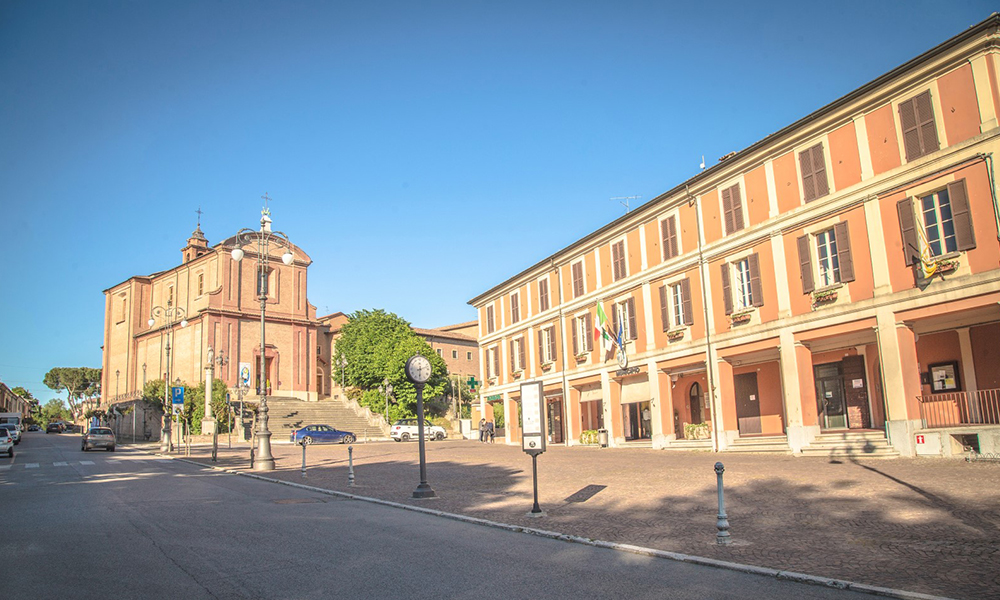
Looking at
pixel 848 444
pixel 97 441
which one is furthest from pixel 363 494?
pixel 97 441

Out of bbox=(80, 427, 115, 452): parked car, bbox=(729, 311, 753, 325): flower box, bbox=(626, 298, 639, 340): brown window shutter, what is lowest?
bbox=(80, 427, 115, 452): parked car

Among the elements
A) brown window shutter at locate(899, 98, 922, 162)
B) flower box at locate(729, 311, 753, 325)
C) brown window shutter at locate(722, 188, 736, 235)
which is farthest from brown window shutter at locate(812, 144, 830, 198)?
flower box at locate(729, 311, 753, 325)

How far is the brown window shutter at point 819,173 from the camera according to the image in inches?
832

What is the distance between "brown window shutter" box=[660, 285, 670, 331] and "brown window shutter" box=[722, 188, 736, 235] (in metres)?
4.21

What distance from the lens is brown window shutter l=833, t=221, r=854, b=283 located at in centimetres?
2011

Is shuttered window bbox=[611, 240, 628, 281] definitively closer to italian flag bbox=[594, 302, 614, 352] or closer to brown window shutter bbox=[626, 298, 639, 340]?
brown window shutter bbox=[626, 298, 639, 340]

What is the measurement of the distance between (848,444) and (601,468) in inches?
300

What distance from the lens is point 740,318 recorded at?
79.4 ft

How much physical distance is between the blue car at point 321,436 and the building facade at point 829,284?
19425 millimetres

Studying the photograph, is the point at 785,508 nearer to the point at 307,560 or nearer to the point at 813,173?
the point at 307,560

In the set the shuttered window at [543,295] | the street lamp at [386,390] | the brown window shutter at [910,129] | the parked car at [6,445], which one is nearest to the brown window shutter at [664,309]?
the shuttered window at [543,295]

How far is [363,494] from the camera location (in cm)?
1476

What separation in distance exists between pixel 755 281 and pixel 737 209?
287 centimetres

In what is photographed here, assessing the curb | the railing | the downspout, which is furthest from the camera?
the downspout
